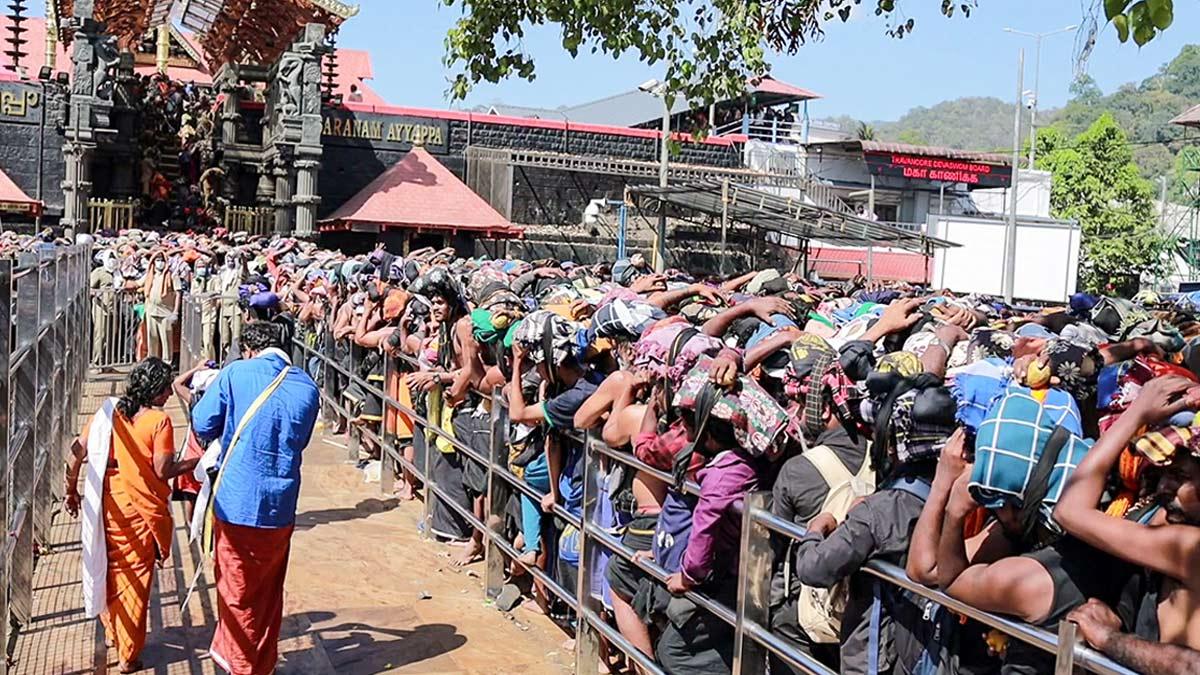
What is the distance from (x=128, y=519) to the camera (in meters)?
5.76

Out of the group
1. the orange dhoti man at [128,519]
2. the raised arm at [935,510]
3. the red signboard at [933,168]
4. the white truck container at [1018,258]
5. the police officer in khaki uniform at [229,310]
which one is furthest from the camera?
the red signboard at [933,168]

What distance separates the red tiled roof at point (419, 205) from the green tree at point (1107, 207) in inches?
890

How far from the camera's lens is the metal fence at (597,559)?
3.08 m

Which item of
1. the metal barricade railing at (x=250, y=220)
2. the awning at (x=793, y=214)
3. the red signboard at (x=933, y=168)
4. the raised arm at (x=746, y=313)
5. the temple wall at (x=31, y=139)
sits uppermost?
A: the red signboard at (x=933, y=168)

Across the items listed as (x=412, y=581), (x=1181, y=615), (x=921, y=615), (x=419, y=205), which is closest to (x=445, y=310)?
(x=412, y=581)

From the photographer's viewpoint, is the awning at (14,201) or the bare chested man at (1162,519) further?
the awning at (14,201)

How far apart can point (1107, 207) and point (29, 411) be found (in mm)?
41730

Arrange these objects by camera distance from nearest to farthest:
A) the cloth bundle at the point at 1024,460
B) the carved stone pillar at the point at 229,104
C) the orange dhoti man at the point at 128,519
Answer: the cloth bundle at the point at 1024,460 < the orange dhoti man at the point at 128,519 < the carved stone pillar at the point at 229,104

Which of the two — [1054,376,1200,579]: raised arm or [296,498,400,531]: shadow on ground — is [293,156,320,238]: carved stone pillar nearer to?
[296,498,400,531]: shadow on ground

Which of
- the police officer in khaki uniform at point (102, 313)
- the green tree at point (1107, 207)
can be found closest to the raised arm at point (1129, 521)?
the police officer in khaki uniform at point (102, 313)

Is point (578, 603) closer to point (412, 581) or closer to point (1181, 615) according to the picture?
point (412, 581)

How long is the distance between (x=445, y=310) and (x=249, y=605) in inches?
119

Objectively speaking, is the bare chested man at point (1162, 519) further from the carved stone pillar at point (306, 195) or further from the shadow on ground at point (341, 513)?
the carved stone pillar at point (306, 195)

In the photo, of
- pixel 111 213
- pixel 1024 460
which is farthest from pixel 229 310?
pixel 111 213
